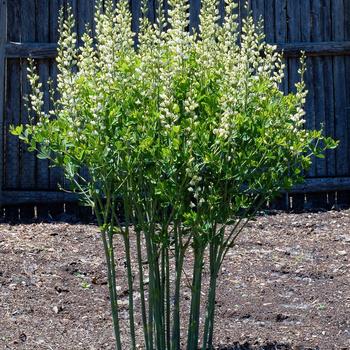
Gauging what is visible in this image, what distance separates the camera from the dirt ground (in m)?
5.27

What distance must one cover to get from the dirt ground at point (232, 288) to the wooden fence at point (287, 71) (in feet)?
1.87

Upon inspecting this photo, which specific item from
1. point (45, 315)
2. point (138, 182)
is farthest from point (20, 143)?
point (138, 182)

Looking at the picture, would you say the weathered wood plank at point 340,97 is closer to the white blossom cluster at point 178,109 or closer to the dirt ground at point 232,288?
the dirt ground at point 232,288

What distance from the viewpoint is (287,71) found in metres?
8.48

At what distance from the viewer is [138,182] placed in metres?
4.11

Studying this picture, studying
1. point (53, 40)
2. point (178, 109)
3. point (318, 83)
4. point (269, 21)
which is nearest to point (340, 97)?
point (318, 83)

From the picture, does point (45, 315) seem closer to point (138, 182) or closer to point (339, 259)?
point (138, 182)

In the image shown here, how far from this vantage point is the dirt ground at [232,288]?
5.27 meters

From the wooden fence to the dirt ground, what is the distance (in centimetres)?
57

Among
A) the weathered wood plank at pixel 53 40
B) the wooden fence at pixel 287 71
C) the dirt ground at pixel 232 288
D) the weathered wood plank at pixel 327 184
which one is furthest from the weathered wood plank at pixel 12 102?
the weathered wood plank at pixel 327 184

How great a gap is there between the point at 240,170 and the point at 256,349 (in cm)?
139

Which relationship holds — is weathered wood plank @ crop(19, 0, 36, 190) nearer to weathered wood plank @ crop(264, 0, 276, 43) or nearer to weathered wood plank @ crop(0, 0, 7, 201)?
weathered wood plank @ crop(0, 0, 7, 201)

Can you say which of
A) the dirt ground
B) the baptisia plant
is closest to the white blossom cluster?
the baptisia plant

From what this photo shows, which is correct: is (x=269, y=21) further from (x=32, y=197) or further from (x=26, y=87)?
(x=32, y=197)
